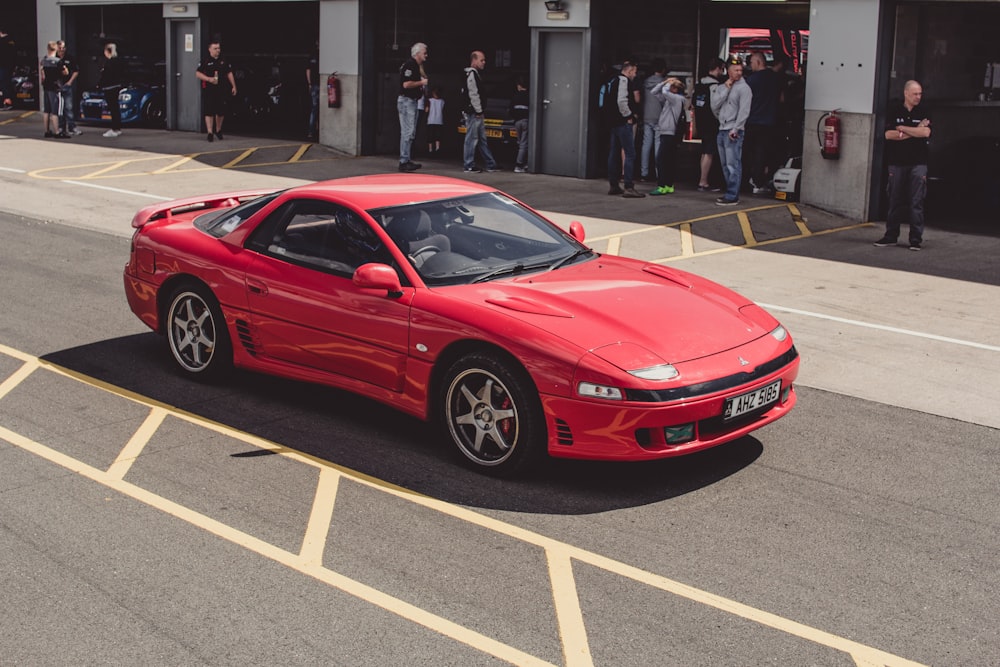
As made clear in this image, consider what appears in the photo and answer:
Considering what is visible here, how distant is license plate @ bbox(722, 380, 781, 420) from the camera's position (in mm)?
6305

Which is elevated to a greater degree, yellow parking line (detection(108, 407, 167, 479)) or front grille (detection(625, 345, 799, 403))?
front grille (detection(625, 345, 799, 403))

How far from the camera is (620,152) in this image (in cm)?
1769

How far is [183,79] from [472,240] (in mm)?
21034

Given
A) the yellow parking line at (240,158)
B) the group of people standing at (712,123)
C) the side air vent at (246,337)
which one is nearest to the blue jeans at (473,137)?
the group of people standing at (712,123)

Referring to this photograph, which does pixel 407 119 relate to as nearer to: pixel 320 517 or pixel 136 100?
pixel 136 100

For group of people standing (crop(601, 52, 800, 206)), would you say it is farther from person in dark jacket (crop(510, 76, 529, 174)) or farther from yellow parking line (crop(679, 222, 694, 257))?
person in dark jacket (crop(510, 76, 529, 174))

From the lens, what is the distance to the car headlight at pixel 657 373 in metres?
6.09

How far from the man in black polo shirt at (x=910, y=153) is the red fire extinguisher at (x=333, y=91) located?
39.1 feet

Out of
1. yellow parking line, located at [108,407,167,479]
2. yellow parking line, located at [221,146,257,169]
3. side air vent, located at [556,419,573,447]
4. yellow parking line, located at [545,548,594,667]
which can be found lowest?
yellow parking line, located at [545,548,594,667]

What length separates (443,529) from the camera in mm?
5871

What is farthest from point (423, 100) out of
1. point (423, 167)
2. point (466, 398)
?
point (466, 398)

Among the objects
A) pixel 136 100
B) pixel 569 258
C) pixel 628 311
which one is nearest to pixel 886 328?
pixel 569 258

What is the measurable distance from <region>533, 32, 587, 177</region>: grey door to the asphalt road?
11.3m

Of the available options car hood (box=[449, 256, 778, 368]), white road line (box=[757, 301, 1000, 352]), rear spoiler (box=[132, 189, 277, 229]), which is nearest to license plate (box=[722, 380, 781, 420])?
car hood (box=[449, 256, 778, 368])
